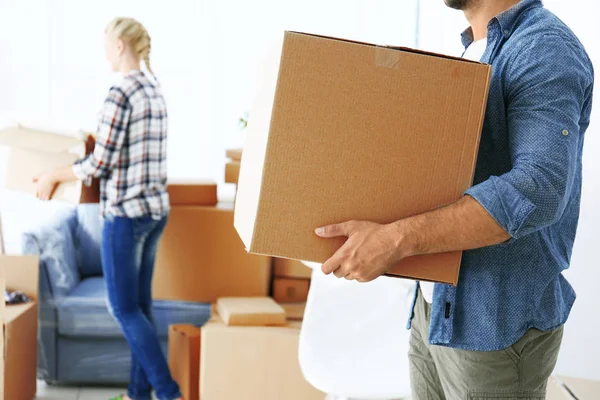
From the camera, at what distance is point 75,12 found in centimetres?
379

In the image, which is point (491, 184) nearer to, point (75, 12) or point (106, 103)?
point (106, 103)

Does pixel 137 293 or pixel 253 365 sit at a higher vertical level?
pixel 137 293

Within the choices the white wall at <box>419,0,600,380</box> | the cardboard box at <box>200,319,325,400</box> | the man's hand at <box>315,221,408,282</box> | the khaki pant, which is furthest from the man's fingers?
the cardboard box at <box>200,319,325,400</box>

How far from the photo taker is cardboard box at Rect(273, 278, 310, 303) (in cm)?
315

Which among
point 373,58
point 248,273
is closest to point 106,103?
point 248,273

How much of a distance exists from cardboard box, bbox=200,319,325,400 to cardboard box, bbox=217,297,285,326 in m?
0.05

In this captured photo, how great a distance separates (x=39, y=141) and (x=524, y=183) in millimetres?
2020

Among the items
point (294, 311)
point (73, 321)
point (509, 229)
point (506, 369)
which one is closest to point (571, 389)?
point (506, 369)

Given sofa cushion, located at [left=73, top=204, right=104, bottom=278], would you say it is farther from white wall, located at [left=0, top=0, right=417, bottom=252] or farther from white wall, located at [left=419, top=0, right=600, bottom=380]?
white wall, located at [left=419, top=0, right=600, bottom=380]

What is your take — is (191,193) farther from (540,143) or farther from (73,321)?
(540,143)

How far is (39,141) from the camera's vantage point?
2621mm

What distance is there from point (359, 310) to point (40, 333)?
1421 millimetres

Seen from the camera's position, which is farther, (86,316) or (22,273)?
(86,316)

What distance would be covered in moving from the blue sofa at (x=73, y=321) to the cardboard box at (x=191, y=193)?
16.8 inches
